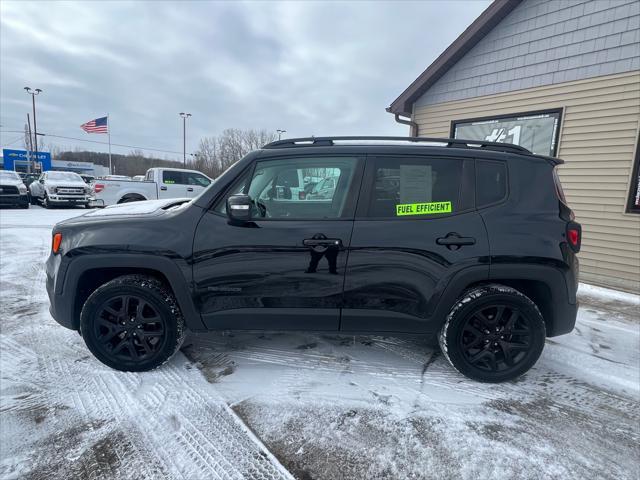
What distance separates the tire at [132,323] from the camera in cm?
258

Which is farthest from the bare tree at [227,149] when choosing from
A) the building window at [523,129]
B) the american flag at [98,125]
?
the building window at [523,129]

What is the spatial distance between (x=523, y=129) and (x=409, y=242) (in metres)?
5.68

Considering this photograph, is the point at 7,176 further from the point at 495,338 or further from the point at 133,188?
the point at 495,338

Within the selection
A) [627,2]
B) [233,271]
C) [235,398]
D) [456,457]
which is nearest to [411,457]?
[456,457]

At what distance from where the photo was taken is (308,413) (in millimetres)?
2305

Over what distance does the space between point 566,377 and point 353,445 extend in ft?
6.51

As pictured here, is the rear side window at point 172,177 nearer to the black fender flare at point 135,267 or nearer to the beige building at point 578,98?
the beige building at point 578,98

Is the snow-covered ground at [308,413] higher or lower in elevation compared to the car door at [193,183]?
lower

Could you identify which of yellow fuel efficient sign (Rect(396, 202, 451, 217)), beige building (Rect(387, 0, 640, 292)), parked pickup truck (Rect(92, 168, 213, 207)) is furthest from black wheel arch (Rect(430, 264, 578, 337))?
parked pickup truck (Rect(92, 168, 213, 207))

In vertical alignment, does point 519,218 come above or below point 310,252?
above

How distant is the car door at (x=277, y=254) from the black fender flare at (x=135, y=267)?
9 centimetres

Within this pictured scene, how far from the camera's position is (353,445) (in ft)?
6.69

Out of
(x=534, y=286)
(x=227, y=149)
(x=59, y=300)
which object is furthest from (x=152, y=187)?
(x=227, y=149)

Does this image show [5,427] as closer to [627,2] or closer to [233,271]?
[233,271]
